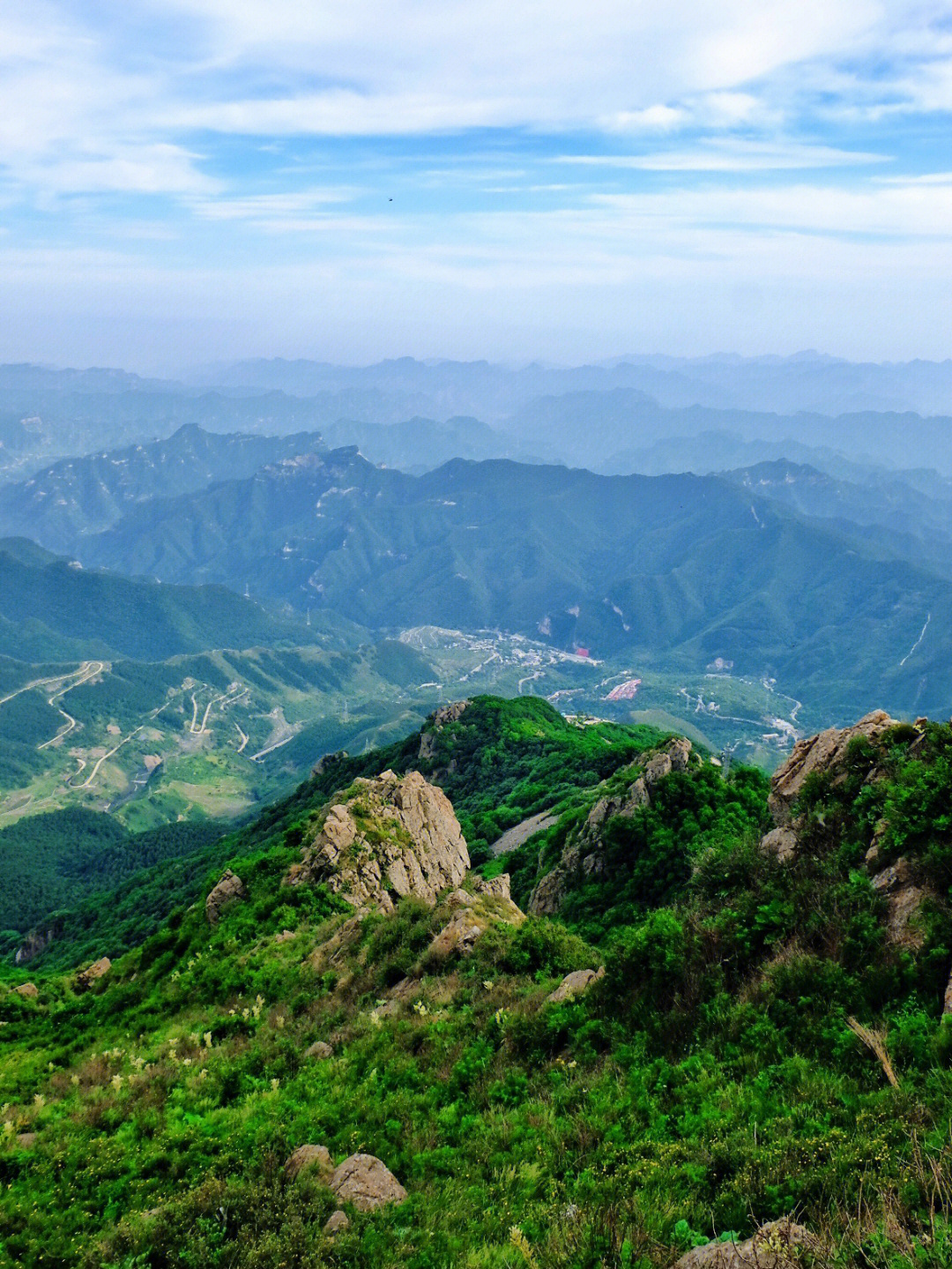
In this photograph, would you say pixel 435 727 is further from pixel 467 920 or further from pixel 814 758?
pixel 814 758

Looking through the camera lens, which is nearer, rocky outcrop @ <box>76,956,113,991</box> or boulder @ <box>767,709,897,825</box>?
boulder @ <box>767,709,897,825</box>

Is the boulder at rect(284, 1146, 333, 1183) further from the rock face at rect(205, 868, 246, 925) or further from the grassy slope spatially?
the rock face at rect(205, 868, 246, 925)

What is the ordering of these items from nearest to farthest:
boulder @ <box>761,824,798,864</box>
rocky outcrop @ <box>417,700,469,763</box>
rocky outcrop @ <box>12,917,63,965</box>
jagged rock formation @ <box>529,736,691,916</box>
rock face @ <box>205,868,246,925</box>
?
boulder @ <box>761,824,798,864</box>
rock face @ <box>205,868,246,925</box>
jagged rock formation @ <box>529,736,691,916</box>
rocky outcrop @ <box>12,917,63,965</box>
rocky outcrop @ <box>417,700,469,763</box>

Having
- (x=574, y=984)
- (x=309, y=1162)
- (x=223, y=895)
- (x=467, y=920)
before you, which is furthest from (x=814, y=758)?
(x=223, y=895)

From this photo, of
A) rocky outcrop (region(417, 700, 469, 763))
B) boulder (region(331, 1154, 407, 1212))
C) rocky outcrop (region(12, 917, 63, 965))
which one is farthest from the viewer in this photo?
rocky outcrop (region(417, 700, 469, 763))

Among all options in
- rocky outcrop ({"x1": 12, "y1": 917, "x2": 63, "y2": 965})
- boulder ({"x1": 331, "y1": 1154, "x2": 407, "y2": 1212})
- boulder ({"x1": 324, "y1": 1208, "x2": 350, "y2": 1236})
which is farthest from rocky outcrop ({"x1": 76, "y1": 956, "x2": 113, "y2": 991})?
rocky outcrop ({"x1": 12, "y1": 917, "x2": 63, "y2": 965})

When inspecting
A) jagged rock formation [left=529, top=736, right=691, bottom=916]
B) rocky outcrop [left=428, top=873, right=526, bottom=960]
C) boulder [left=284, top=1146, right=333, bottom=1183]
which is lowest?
jagged rock formation [left=529, top=736, right=691, bottom=916]
